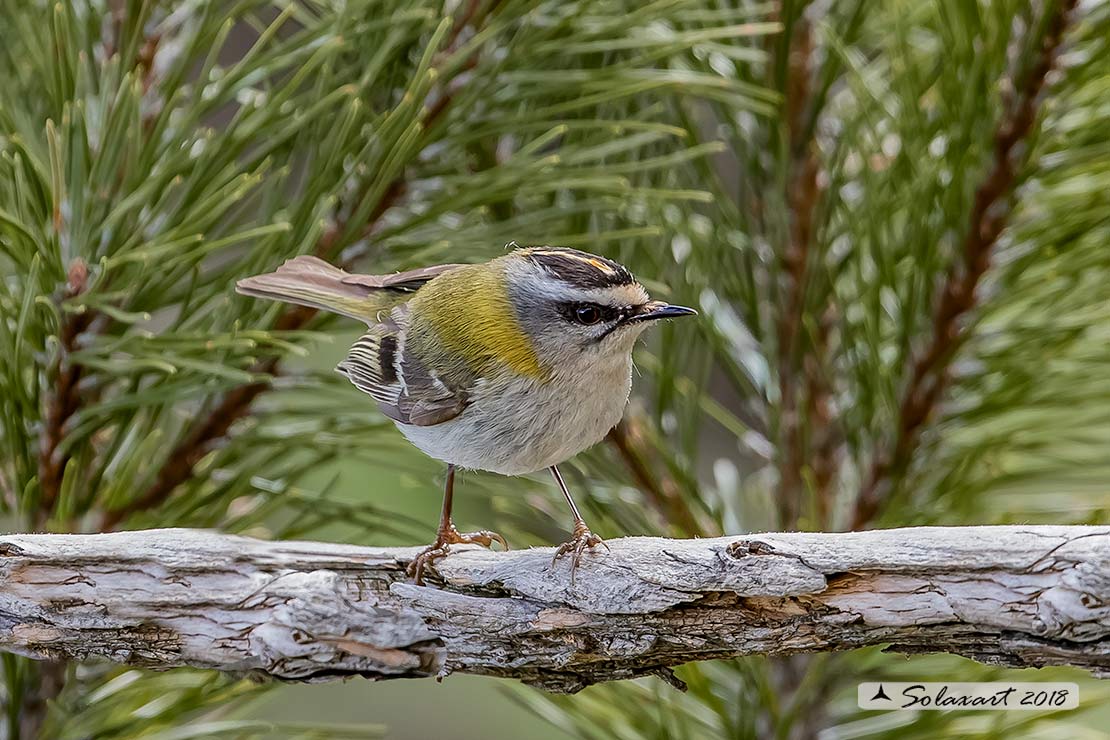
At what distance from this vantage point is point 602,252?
55.6 inches

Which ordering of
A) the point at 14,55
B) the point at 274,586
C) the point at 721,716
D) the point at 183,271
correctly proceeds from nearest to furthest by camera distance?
the point at 274,586
the point at 183,271
the point at 721,716
the point at 14,55

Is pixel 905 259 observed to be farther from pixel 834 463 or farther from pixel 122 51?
pixel 122 51

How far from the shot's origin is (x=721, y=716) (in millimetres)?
1233

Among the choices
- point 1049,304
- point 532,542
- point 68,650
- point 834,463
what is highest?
point 1049,304

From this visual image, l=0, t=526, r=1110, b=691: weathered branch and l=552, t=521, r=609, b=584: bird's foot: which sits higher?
l=552, t=521, r=609, b=584: bird's foot

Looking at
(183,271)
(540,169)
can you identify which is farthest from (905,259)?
(183,271)

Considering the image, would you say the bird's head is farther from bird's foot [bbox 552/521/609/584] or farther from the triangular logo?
the triangular logo

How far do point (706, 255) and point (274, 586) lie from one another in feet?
2.31

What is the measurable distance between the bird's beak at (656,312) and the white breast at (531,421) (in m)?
0.06

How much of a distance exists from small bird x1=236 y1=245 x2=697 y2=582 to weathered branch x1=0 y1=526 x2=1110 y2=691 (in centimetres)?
13

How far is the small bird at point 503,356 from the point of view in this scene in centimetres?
117

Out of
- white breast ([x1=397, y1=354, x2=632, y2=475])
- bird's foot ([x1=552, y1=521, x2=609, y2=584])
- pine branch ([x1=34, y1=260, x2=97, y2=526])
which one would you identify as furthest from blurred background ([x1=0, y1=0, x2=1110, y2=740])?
bird's foot ([x1=552, y1=521, x2=609, y2=584])

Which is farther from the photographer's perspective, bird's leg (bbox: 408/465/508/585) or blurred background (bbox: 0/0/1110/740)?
blurred background (bbox: 0/0/1110/740)

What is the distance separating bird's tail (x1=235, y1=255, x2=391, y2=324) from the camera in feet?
3.58
